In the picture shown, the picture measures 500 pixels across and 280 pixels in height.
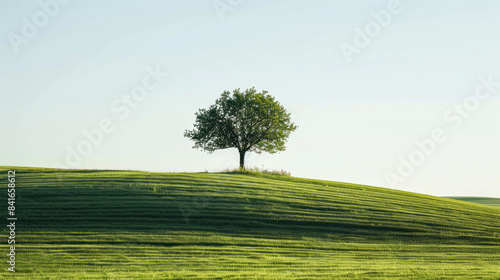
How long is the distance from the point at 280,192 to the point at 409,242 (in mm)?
9590

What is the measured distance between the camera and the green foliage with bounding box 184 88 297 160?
43.3 metres

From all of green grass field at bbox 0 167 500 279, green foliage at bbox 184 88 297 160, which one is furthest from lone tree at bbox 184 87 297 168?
green grass field at bbox 0 167 500 279

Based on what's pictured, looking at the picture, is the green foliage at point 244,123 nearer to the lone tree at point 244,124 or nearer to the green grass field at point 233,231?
the lone tree at point 244,124

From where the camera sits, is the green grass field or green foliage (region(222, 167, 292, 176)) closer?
the green grass field

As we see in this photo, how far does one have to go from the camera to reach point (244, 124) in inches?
1706

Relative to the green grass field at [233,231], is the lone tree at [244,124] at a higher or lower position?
higher

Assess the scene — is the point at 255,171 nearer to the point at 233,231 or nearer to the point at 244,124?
the point at 244,124

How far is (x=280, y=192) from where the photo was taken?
30.1 metres

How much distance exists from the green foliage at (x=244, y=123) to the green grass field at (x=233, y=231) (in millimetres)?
10201

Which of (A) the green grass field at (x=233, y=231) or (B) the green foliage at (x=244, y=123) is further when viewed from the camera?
(B) the green foliage at (x=244, y=123)

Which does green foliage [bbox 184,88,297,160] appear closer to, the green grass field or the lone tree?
the lone tree

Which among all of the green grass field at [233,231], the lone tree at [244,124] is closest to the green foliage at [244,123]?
the lone tree at [244,124]

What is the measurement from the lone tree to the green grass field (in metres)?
10.2

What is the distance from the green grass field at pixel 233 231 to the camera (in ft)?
52.8
